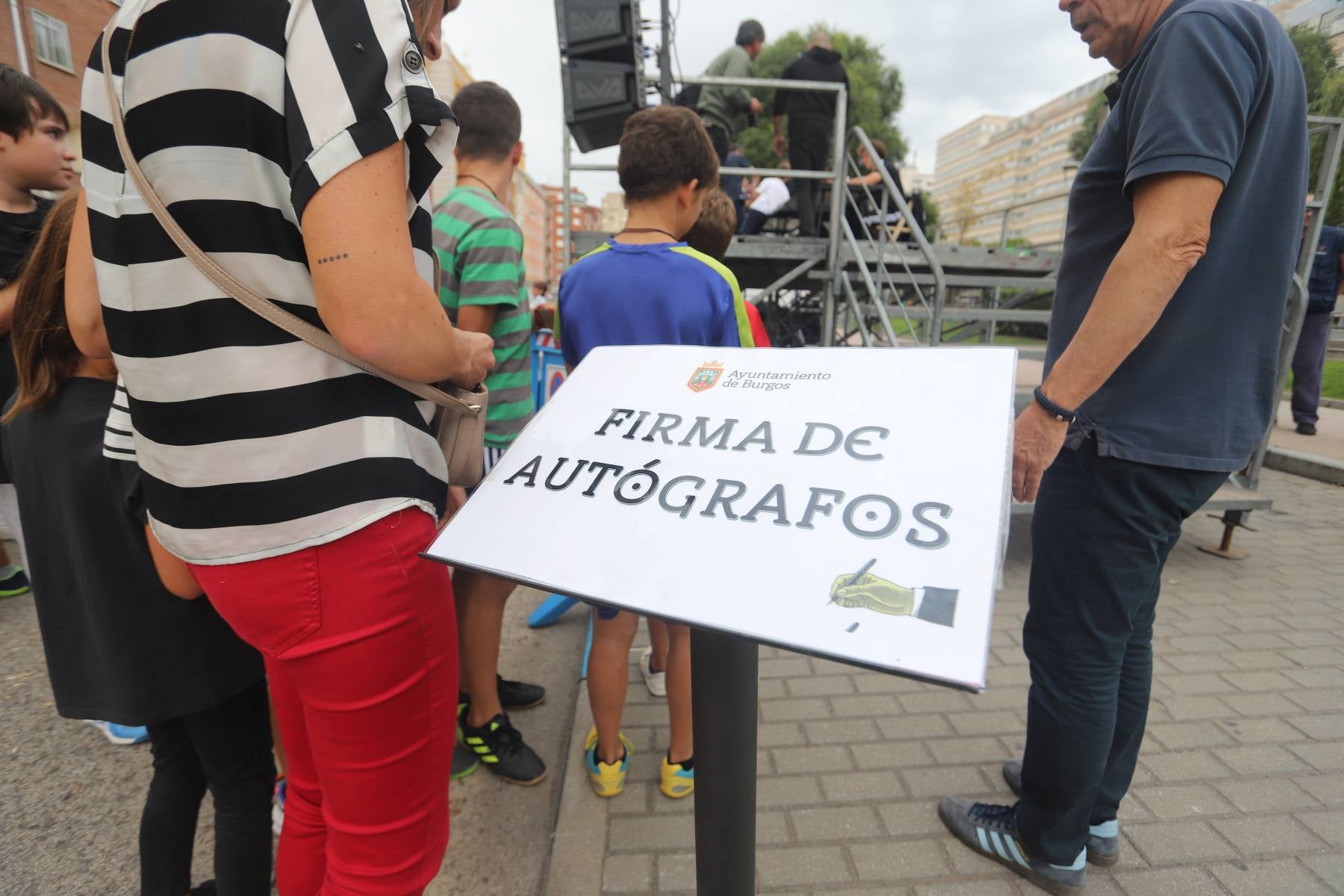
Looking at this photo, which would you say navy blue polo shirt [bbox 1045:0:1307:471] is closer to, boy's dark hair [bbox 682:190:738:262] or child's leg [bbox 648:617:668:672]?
boy's dark hair [bbox 682:190:738:262]

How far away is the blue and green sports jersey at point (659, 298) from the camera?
1807 millimetres

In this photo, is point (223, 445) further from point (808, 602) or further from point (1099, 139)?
point (1099, 139)

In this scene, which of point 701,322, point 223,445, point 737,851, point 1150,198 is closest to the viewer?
point 223,445

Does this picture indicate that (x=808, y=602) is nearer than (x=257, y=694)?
Yes

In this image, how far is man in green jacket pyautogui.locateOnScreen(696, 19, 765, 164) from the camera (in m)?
6.31

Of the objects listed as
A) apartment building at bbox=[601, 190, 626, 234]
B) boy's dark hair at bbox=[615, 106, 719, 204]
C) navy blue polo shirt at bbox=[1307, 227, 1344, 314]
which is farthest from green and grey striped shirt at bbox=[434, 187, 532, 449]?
apartment building at bbox=[601, 190, 626, 234]

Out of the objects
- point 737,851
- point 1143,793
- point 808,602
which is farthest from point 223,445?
point 1143,793

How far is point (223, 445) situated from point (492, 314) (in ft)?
4.05

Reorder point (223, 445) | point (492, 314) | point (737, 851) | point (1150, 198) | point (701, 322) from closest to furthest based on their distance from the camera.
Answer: point (223, 445), point (737, 851), point (1150, 198), point (701, 322), point (492, 314)

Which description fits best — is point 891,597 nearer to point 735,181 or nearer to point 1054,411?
point 1054,411

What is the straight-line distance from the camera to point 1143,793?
6.81ft

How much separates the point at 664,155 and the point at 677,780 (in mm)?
1829

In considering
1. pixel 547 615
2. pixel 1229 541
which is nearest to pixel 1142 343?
pixel 547 615

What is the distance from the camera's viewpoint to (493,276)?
2.03m
